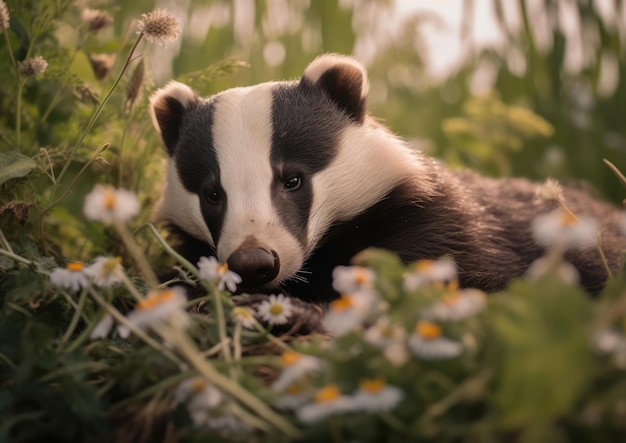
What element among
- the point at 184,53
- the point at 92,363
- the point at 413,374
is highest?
the point at 413,374

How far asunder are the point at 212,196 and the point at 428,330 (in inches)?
59.4

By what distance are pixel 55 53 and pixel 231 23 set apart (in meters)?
2.58

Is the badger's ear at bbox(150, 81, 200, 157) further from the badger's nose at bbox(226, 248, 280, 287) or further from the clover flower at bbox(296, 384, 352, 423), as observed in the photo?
the clover flower at bbox(296, 384, 352, 423)

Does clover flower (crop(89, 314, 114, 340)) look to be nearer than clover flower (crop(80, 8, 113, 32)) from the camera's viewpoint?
Yes

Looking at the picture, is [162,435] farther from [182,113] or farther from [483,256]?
[182,113]

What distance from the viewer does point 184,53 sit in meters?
5.12

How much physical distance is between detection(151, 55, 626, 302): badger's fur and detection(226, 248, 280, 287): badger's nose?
73 millimetres

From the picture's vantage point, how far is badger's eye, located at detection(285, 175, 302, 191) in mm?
2586

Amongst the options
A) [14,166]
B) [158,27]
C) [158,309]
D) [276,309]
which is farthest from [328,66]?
[158,309]

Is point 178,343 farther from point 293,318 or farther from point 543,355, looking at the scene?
point 293,318

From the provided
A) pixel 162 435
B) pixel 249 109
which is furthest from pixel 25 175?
pixel 162 435

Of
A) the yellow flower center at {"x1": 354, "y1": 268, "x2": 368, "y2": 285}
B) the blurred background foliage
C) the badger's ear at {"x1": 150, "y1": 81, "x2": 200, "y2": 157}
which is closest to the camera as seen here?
the yellow flower center at {"x1": 354, "y1": 268, "x2": 368, "y2": 285}

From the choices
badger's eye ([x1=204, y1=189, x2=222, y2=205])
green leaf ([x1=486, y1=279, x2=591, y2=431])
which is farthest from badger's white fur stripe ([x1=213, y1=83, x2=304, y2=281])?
green leaf ([x1=486, y1=279, x2=591, y2=431])

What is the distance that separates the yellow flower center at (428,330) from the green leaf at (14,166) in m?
1.41
